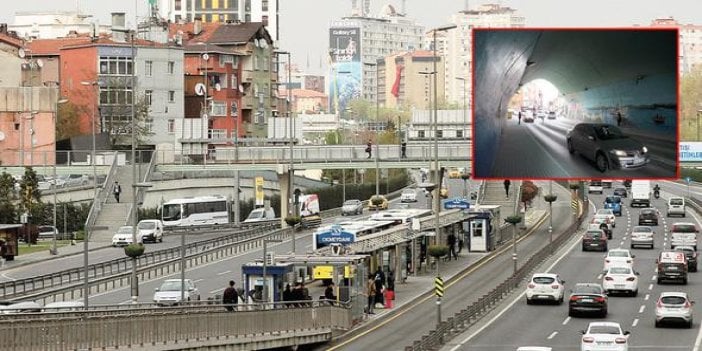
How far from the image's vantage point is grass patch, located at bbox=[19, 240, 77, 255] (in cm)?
10319

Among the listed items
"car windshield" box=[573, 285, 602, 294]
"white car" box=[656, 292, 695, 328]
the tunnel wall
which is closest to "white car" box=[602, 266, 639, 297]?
"car windshield" box=[573, 285, 602, 294]

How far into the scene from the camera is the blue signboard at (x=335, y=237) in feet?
257

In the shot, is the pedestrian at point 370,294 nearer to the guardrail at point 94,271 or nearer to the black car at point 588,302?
the black car at point 588,302

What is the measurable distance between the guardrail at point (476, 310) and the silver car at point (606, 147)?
720cm

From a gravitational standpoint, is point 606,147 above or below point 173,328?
above

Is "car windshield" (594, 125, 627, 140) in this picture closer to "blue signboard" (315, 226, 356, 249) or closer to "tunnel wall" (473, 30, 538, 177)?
"tunnel wall" (473, 30, 538, 177)

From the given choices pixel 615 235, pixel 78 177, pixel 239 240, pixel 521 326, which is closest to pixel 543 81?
pixel 521 326

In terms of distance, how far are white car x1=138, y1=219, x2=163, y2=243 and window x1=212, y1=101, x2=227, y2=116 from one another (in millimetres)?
60536

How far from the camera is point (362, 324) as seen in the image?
6681 centimetres

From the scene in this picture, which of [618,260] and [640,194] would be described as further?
[640,194]

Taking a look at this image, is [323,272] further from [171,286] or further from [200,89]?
[200,89]

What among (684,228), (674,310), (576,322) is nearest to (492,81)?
(576,322)

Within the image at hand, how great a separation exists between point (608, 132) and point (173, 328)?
27002 mm

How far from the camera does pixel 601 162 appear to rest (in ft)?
232
